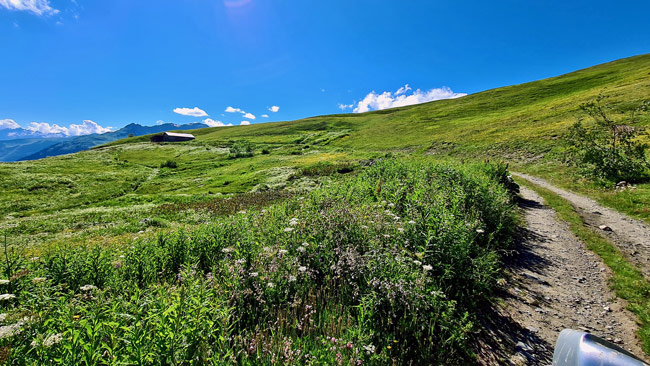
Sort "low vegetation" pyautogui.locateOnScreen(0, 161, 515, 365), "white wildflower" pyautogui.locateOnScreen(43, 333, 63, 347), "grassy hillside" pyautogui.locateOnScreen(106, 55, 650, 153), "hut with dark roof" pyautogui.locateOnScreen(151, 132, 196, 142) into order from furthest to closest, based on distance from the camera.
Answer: "hut with dark roof" pyautogui.locateOnScreen(151, 132, 196, 142) → "grassy hillside" pyautogui.locateOnScreen(106, 55, 650, 153) → "low vegetation" pyautogui.locateOnScreen(0, 161, 515, 365) → "white wildflower" pyautogui.locateOnScreen(43, 333, 63, 347)

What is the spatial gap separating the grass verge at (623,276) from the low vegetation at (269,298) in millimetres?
3019

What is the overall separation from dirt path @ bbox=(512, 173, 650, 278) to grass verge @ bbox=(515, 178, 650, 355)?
301 mm

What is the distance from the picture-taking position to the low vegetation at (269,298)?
10.2 ft

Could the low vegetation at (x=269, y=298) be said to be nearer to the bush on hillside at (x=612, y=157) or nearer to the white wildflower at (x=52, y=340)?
the white wildflower at (x=52, y=340)

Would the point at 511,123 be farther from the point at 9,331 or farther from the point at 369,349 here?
the point at 9,331

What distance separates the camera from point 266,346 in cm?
368

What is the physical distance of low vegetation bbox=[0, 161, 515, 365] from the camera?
310cm

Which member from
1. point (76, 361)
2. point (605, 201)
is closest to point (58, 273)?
point (76, 361)

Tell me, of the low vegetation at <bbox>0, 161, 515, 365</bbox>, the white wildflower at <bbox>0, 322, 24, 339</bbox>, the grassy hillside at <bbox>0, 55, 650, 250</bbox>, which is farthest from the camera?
the grassy hillside at <bbox>0, 55, 650, 250</bbox>

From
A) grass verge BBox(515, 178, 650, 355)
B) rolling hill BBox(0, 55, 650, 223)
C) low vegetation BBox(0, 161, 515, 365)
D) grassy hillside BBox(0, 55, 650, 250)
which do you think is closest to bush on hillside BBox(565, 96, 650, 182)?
grassy hillside BBox(0, 55, 650, 250)

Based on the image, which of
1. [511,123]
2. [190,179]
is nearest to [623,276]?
[190,179]

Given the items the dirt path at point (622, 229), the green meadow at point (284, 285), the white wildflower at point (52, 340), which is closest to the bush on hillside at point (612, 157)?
the green meadow at point (284, 285)

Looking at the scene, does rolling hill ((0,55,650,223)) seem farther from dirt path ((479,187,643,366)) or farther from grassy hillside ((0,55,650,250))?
dirt path ((479,187,643,366))

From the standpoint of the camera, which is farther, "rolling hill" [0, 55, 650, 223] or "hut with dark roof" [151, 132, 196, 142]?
"hut with dark roof" [151, 132, 196, 142]
